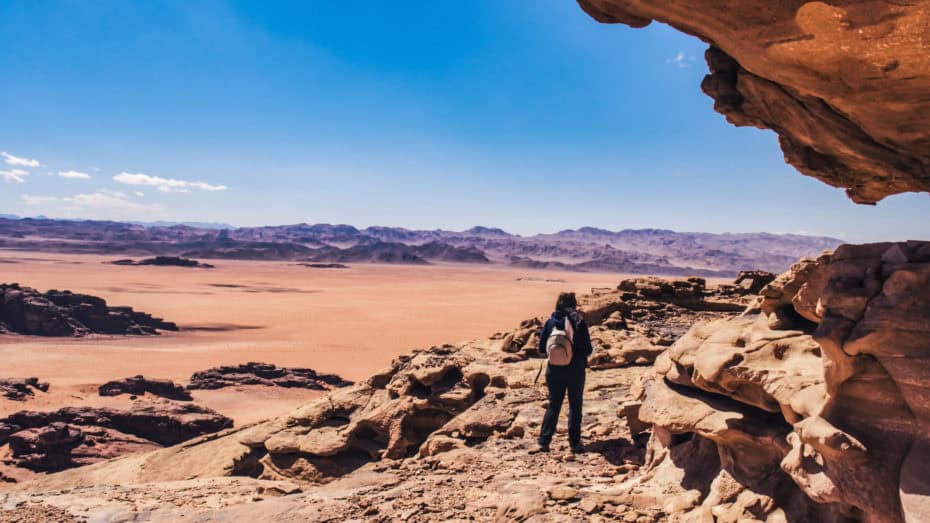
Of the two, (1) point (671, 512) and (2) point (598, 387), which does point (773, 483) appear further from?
(2) point (598, 387)

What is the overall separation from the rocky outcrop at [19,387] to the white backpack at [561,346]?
608 inches

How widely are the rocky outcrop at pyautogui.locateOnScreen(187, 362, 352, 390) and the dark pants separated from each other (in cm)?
1348

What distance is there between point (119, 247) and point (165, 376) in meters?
99.2

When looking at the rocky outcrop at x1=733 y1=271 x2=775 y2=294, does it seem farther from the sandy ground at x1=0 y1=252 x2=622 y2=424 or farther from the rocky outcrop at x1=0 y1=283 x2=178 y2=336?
the rocky outcrop at x1=0 y1=283 x2=178 y2=336

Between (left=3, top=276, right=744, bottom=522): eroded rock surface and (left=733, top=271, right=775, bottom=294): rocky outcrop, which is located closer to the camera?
(left=3, top=276, right=744, bottom=522): eroded rock surface

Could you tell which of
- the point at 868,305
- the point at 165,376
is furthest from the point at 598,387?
the point at 165,376

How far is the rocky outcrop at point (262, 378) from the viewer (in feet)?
56.4

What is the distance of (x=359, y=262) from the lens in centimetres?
10719

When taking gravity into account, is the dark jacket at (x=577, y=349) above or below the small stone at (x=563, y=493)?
above

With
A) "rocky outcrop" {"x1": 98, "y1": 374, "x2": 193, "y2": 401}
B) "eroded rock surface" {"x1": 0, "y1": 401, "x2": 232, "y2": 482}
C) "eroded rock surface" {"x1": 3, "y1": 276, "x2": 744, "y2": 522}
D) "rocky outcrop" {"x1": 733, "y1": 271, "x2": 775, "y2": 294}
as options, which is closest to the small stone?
"eroded rock surface" {"x1": 3, "y1": 276, "x2": 744, "y2": 522}

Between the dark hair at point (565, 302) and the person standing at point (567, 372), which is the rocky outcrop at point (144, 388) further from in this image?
the dark hair at point (565, 302)

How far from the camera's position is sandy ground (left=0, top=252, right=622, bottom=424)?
16.9 meters

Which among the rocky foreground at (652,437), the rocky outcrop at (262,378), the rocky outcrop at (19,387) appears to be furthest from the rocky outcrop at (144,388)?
the rocky foreground at (652,437)

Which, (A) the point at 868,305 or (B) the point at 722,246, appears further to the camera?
(B) the point at 722,246
